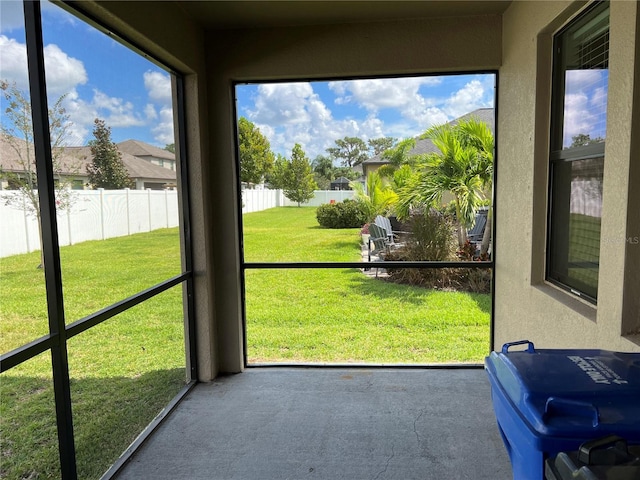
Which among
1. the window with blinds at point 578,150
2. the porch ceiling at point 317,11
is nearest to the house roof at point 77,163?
the porch ceiling at point 317,11

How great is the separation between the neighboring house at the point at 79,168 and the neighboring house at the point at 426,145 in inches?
60.8

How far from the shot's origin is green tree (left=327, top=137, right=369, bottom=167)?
337 centimetres

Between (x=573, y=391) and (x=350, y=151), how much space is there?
8.70ft

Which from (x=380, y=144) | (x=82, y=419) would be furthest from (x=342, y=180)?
(x=82, y=419)

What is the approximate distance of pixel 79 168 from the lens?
1.95 metres

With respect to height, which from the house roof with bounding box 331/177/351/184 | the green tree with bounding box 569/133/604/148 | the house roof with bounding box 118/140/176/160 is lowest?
the house roof with bounding box 331/177/351/184

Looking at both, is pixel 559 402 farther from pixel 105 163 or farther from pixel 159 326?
pixel 159 326

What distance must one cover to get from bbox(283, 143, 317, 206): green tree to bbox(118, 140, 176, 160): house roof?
994 millimetres

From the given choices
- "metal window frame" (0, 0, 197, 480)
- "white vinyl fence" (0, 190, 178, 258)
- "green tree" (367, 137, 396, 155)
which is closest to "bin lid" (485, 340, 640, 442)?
"metal window frame" (0, 0, 197, 480)

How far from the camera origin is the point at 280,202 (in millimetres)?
3500

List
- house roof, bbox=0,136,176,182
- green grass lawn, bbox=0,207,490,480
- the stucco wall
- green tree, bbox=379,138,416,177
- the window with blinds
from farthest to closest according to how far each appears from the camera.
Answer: green tree, bbox=379,138,416,177, the stucco wall, the window with blinds, green grass lawn, bbox=0,207,490,480, house roof, bbox=0,136,176,182

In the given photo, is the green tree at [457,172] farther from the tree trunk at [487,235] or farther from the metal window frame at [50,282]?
the metal window frame at [50,282]

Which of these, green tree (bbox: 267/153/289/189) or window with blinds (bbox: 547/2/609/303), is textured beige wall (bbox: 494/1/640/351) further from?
green tree (bbox: 267/153/289/189)

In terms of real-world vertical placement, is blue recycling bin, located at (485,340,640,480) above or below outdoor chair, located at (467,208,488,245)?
below
